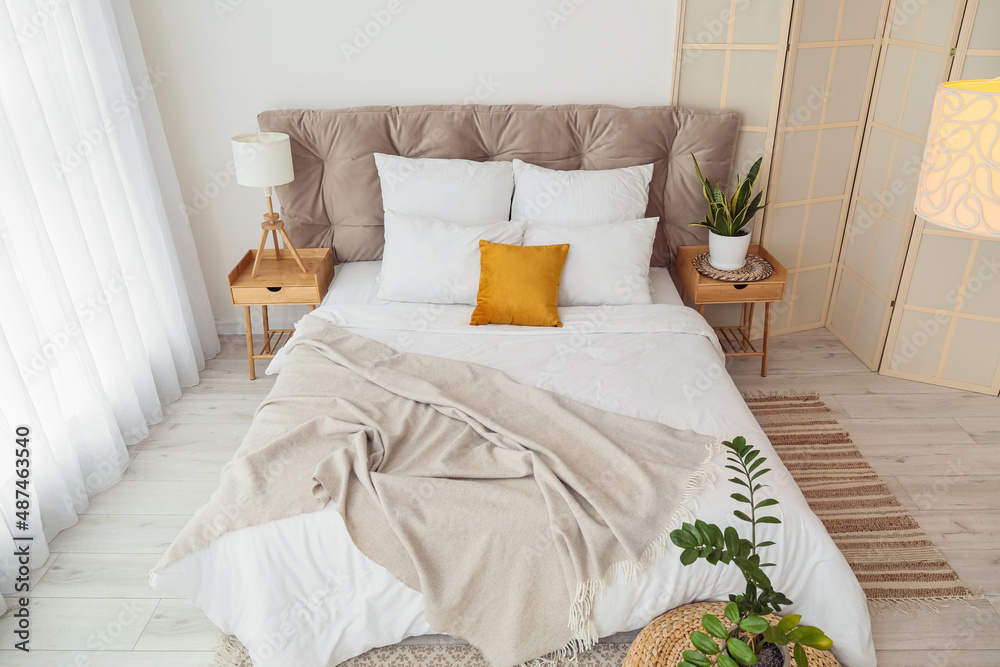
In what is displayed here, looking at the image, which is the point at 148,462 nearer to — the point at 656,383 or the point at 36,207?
the point at 36,207

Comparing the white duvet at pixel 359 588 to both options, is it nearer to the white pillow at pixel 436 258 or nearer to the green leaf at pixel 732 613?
the green leaf at pixel 732 613

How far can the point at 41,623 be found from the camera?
7.64 feet

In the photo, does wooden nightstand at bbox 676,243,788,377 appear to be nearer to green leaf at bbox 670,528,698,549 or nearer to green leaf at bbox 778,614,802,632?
green leaf at bbox 670,528,698,549

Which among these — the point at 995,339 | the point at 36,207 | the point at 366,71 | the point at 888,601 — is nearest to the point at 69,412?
the point at 36,207

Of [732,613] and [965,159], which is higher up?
[965,159]

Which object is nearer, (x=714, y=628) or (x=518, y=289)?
(x=714, y=628)

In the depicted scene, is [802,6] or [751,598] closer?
[751,598]

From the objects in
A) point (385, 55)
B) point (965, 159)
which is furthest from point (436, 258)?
point (965, 159)

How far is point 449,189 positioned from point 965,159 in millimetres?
2193

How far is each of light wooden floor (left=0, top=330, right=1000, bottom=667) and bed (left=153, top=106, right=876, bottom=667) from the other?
33 cm

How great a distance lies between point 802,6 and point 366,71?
6.51ft

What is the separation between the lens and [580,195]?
128 inches

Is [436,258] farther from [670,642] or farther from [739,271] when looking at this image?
[670,642]

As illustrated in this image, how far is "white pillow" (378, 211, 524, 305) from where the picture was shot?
3094 millimetres
